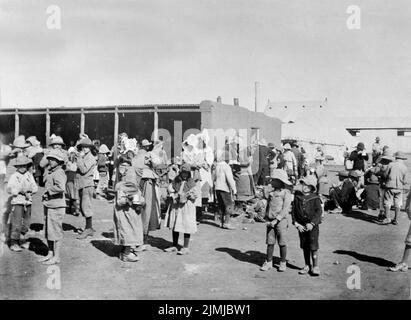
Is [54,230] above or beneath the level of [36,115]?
beneath

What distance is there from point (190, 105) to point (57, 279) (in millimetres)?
12306

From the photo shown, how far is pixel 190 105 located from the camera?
17.5 meters

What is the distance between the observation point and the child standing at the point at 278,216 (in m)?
6.57

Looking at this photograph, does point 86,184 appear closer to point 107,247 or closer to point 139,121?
point 107,247

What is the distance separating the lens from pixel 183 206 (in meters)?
7.43

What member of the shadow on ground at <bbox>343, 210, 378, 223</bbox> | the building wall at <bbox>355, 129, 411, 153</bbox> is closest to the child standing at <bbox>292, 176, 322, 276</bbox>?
the shadow on ground at <bbox>343, 210, 378, 223</bbox>

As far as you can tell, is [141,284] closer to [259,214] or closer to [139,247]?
[139,247]

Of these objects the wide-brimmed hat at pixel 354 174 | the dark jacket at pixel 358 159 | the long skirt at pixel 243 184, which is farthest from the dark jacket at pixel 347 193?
the long skirt at pixel 243 184

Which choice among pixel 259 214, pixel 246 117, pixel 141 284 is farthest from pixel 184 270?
pixel 246 117

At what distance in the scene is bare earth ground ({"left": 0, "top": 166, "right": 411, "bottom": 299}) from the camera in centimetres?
559

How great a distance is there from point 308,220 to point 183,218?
7.01ft

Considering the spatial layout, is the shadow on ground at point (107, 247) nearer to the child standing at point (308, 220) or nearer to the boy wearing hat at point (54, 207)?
the boy wearing hat at point (54, 207)

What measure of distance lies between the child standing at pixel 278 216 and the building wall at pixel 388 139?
158 ft
